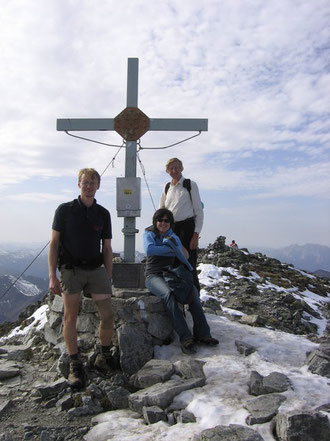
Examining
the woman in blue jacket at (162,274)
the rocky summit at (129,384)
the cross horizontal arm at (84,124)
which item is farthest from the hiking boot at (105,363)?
the cross horizontal arm at (84,124)

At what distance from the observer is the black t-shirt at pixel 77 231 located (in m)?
5.01

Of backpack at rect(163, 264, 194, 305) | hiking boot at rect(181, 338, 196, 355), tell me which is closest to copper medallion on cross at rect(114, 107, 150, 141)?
backpack at rect(163, 264, 194, 305)

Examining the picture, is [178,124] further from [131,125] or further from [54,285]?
[54,285]

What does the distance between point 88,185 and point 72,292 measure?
A: 4.87 ft

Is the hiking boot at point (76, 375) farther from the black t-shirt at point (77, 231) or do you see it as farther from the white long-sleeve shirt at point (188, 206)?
the white long-sleeve shirt at point (188, 206)

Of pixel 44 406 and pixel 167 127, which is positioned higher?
pixel 167 127

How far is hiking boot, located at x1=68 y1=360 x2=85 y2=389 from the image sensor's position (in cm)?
484

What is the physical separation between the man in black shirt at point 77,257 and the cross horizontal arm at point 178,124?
2.71 metres

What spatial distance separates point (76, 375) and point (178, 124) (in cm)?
496

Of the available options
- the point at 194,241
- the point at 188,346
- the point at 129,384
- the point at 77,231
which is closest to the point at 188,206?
the point at 194,241

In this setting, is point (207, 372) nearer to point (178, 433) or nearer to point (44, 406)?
point (178, 433)

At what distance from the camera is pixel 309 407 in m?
3.80

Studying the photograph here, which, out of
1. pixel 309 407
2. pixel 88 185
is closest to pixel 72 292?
pixel 88 185

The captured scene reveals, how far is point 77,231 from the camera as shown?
5023 millimetres
